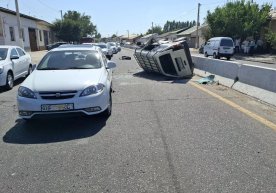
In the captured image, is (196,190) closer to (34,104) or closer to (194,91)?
(34,104)

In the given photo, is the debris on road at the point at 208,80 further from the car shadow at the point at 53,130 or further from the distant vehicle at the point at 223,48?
the distant vehicle at the point at 223,48

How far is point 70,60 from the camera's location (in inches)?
307

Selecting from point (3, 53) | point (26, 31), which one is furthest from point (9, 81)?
point (26, 31)

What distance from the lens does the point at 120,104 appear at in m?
8.40

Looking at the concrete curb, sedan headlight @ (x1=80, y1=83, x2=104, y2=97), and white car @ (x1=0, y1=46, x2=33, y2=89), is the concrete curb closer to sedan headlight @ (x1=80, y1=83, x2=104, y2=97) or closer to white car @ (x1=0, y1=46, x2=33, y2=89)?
sedan headlight @ (x1=80, y1=83, x2=104, y2=97)

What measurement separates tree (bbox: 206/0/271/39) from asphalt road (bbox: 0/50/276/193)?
108 feet

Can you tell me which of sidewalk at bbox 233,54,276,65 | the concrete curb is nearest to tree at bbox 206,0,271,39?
sidewalk at bbox 233,54,276,65

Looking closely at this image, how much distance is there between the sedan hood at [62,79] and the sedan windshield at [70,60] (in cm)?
37

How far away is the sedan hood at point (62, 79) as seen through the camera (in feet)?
20.1

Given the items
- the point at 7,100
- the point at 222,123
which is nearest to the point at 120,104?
the point at 222,123

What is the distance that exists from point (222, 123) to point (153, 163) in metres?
2.42

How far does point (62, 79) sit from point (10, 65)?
636 cm

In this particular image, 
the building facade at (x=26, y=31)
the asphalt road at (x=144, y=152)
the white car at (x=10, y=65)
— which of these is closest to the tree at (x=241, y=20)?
the building facade at (x=26, y=31)

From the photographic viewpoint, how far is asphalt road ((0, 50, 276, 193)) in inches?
152
